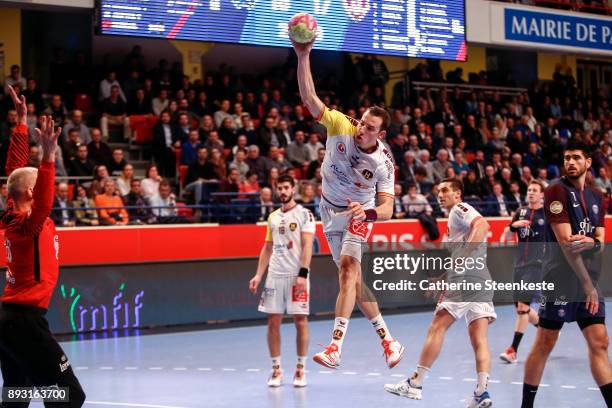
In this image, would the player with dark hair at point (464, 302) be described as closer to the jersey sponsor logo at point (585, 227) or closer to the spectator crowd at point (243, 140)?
the jersey sponsor logo at point (585, 227)

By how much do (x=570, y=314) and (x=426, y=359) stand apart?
1713 millimetres

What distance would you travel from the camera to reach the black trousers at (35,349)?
6449mm

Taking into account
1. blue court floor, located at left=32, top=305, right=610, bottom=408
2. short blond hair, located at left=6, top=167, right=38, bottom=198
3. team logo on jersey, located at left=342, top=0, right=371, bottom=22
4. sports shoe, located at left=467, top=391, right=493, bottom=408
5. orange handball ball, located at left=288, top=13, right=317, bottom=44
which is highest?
team logo on jersey, located at left=342, top=0, right=371, bottom=22

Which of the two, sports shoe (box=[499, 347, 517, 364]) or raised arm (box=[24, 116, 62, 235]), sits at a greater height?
raised arm (box=[24, 116, 62, 235])

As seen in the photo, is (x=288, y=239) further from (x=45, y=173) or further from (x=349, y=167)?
(x=45, y=173)

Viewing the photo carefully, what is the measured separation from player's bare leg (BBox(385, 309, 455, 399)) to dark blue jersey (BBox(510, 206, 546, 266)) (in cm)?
340

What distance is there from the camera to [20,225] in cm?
657

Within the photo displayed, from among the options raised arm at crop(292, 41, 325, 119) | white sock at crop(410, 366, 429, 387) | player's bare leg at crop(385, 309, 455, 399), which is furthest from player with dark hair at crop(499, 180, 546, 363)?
raised arm at crop(292, 41, 325, 119)

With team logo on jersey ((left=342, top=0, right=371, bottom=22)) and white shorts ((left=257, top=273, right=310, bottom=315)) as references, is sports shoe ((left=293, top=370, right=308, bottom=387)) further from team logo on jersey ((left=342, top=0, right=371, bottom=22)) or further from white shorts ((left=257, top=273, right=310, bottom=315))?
team logo on jersey ((left=342, top=0, right=371, bottom=22))

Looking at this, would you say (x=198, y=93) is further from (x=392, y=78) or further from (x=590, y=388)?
(x=590, y=388)

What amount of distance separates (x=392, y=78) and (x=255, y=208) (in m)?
10.6

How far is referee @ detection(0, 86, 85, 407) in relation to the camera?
21.0 feet

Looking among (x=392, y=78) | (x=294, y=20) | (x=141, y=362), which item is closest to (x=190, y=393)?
(x=141, y=362)

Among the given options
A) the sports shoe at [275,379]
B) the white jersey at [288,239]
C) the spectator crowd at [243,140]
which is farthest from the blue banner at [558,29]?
the sports shoe at [275,379]
